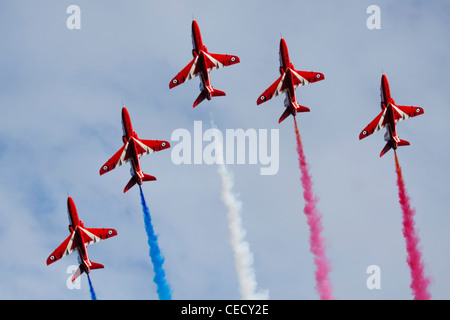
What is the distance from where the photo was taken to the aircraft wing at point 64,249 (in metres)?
132

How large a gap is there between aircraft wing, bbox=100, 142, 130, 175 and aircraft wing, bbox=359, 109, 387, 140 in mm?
29780

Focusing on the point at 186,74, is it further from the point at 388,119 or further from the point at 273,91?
the point at 388,119

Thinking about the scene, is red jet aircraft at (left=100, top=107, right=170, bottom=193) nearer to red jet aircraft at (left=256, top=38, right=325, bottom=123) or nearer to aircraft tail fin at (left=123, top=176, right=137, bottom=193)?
aircraft tail fin at (left=123, top=176, right=137, bottom=193)

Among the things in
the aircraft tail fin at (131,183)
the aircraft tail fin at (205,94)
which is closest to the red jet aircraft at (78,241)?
A: the aircraft tail fin at (131,183)

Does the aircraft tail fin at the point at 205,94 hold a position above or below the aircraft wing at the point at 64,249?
above

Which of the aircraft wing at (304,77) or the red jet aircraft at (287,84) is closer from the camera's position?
the red jet aircraft at (287,84)

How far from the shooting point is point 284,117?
5399 inches

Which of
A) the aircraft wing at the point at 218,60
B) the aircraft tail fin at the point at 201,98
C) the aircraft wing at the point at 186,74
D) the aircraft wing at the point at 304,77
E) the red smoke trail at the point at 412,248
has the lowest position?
the red smoke trail at the point at 412,248

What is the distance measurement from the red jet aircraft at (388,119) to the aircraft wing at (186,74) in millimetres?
22787

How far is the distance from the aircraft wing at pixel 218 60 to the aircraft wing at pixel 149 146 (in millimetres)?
11237

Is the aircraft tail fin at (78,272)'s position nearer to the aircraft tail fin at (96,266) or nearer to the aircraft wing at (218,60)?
the aircraft tail fin at (96,266)

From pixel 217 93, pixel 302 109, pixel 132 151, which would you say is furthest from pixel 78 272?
pixel 302 109
